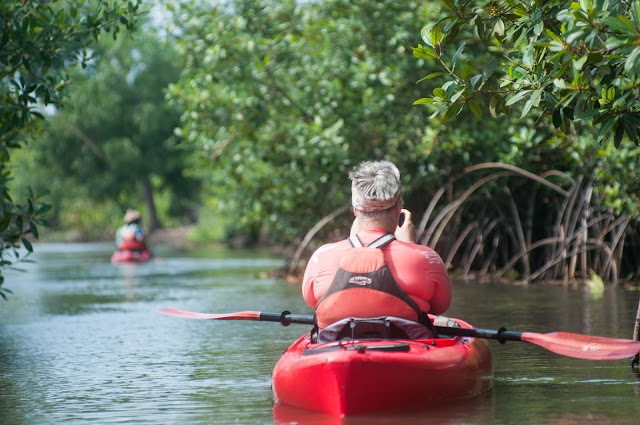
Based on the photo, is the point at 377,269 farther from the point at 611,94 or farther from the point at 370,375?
the point at 611,94

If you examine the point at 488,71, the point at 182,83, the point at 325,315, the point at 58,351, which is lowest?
the point at 58,351

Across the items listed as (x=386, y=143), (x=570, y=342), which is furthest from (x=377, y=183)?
(x=386, y=143)

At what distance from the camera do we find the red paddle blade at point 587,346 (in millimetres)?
5762

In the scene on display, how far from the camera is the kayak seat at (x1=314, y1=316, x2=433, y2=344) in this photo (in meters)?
5.28

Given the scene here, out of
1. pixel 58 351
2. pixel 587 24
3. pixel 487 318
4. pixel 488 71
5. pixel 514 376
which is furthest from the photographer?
pixel 487 318


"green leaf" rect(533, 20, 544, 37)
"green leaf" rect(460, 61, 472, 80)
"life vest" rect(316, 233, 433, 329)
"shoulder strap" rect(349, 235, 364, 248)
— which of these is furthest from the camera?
"green leaf" rect(460, 61, 472, 80)

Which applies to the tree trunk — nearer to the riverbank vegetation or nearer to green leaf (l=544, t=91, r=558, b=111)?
the riverbank vegetation

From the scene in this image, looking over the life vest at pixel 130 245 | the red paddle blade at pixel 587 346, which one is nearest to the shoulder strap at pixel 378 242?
the red paddle blade at pixel 587 346

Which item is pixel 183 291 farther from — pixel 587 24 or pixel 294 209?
pixel 587 24

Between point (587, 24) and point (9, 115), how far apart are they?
5.44m

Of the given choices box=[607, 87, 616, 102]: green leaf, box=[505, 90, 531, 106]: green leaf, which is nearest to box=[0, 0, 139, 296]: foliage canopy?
box=[505, 90, 531, 106]: green leaf

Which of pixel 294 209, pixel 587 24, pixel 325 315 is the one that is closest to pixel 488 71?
pixel 587 24

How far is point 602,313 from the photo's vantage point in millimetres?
10453

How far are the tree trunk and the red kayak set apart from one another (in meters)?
39.0
